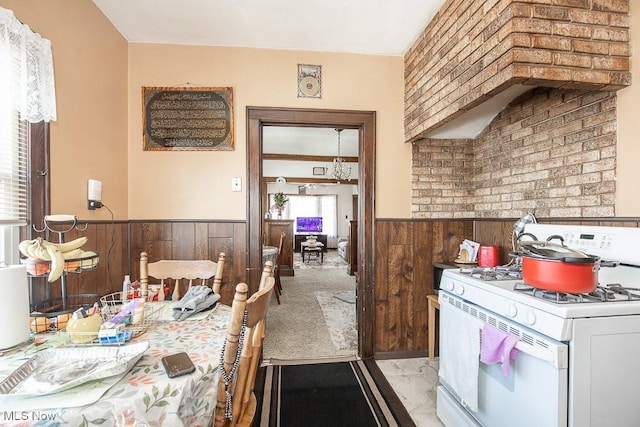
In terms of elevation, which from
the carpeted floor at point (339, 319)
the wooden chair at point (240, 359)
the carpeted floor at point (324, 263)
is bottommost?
the carpeted floor at point (324, 263)

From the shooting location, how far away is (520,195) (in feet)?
6.90

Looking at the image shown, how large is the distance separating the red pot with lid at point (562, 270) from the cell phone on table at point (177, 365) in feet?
4.27

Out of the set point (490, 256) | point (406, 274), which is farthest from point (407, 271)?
point (490, 256)

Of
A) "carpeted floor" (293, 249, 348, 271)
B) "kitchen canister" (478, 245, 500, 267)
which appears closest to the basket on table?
"kitchen canister" (478, 245, 500, 267)

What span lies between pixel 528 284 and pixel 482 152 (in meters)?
1.55

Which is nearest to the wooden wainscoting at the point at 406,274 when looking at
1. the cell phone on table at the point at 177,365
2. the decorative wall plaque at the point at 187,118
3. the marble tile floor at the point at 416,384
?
the marble tile floor at the point at 416,384

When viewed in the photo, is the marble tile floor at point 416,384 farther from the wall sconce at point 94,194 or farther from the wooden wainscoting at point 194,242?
the wall sconce at point 94,194

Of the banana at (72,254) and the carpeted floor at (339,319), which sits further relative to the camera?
the carpeted floor at (339,319)

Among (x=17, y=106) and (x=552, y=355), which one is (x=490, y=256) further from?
(x=17, y=106)

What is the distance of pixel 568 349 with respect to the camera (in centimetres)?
105

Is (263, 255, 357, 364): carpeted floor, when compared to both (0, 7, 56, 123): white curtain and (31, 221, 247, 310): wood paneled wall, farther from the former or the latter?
(0, 7, 56, 123): white curtain

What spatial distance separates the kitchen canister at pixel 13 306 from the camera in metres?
0.94

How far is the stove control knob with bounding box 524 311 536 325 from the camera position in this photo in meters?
1.14

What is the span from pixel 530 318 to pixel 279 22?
89.0 inches
